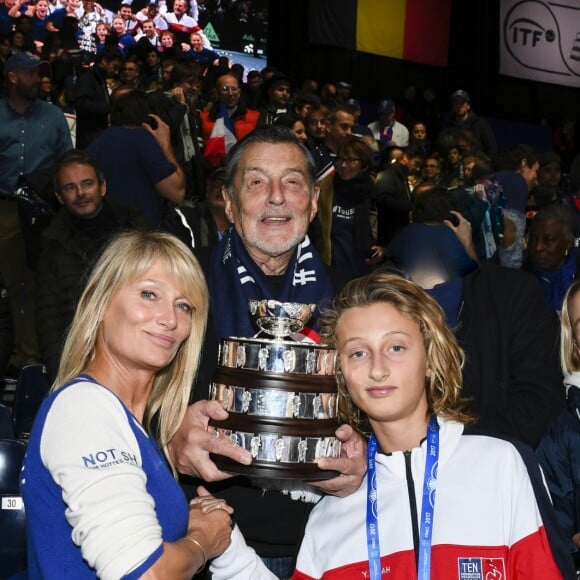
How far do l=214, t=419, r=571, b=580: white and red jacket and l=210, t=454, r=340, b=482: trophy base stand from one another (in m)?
0.23

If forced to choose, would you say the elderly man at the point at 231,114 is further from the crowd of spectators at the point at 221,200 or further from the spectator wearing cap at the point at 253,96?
the spectator wearing cap at the point at 253,96

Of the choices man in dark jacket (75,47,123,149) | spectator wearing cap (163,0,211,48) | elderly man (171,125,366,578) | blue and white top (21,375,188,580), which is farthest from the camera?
spectator wearing cap (163,0,211,48)

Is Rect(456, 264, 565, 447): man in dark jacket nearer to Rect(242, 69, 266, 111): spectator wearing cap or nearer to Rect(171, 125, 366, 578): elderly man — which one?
Rect(171, 125, 366, 578): elderly man

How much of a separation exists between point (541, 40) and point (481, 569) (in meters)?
17.0

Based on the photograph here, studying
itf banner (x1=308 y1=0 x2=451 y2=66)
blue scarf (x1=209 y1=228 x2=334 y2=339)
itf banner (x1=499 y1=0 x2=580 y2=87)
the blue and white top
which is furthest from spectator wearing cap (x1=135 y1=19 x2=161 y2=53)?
the blue and white top

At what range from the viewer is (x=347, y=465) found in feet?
7.90

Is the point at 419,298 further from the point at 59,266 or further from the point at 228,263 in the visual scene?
the point at 59,266

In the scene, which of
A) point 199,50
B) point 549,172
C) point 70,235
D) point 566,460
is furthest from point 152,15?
point 566,460

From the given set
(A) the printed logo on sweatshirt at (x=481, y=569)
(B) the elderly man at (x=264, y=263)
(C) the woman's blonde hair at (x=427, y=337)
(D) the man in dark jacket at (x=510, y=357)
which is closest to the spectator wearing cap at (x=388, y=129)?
(B) the elderly man at (x=264, y=263)

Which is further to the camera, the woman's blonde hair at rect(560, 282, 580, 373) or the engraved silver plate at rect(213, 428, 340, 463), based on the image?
the woman's blonde hair at rect(560, 282, 580, 373)

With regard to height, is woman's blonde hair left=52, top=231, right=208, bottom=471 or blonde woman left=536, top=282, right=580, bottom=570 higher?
woman's blonde hair left=52, top=231, right=208, bottom=471

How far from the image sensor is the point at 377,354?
2.43 metres

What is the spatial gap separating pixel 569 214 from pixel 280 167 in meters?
3.18

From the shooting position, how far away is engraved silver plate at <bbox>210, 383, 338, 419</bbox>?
7.52ft
